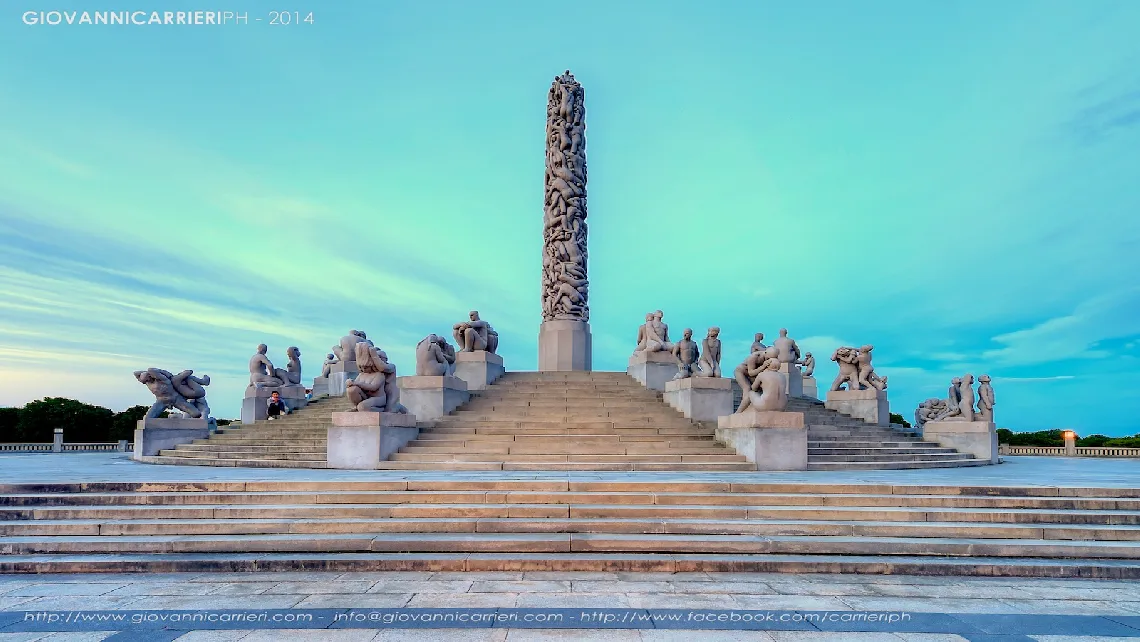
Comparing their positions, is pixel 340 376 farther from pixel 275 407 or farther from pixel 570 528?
pixel 570 528

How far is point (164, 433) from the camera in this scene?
1939cm

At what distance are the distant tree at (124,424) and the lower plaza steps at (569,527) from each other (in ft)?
93.4

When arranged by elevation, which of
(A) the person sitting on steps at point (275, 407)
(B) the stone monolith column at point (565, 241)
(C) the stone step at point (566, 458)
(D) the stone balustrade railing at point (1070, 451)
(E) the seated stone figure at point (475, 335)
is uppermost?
(B) the stone monolith column at point (565, 241)

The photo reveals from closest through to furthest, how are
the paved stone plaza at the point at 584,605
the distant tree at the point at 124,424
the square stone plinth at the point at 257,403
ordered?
the paved stone plaza at the point at 584,605 → the square stone plinth at the point at 257,403 → the distant tree at the point at 124,424

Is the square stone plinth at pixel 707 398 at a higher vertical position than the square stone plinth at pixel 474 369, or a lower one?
lower

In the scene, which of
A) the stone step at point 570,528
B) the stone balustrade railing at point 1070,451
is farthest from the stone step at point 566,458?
the stone balustrade railing at point 1070,451

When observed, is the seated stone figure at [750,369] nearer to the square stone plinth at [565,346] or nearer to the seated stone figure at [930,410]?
the seated stone figure at [930,410]

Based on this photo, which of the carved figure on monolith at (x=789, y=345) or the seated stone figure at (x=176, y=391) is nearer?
the seated stone figure at (x=176, y=391)

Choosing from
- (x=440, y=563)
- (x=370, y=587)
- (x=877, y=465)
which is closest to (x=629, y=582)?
(x=440, y=563)

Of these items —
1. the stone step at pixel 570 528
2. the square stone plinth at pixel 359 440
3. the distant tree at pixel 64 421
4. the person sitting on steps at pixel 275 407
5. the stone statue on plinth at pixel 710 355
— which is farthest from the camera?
the distant tree at pixel 64 421

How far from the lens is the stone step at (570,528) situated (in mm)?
8602

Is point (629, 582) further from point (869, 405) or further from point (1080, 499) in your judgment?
point (869, 405)

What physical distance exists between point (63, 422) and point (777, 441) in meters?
34.4

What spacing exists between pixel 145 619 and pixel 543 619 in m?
3.30
